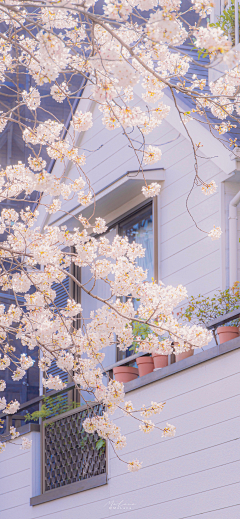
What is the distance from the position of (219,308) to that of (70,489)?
2.56 meters

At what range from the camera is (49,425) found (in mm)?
7574

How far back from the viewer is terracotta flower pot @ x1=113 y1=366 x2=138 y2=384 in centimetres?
643

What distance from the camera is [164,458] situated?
5.38 m

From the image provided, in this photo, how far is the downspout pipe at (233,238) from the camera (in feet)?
19.6

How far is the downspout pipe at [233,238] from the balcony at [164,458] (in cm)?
66

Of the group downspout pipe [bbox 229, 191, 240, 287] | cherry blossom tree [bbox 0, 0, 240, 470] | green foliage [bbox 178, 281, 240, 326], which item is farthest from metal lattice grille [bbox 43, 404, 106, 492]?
cherry blossom tree [bbox 0, 0, 240, 470]

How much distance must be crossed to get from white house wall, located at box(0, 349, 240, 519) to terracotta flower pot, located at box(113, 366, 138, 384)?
12.4 inches

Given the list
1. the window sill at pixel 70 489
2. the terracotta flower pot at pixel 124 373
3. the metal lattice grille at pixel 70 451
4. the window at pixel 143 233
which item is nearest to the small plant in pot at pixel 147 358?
the terracotta flower pot at pixel 124 373

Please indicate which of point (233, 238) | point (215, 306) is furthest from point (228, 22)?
point (215, 306)

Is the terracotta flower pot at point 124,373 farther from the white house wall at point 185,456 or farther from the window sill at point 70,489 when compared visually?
the window sill at point 70,489

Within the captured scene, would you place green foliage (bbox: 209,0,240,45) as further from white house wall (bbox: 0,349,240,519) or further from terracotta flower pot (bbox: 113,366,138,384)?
terracotta flower pot (bbox: 113,366,138,384)

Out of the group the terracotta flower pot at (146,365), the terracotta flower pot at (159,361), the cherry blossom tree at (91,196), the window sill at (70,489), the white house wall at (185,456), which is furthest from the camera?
the window sill at (70,489)

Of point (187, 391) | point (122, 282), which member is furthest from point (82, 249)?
point (187, 391)

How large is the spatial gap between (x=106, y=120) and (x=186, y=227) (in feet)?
9.73
